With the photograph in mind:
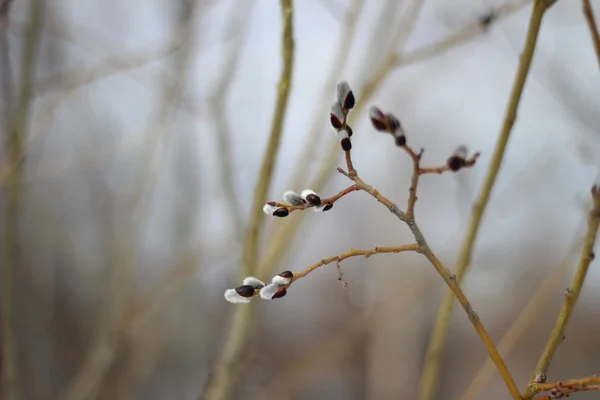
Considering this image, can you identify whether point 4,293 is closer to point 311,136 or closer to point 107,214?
point 311,136

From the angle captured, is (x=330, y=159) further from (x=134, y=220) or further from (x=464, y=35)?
(x=134, y=220)

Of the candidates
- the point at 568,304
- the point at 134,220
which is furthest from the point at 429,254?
the point at 134,220

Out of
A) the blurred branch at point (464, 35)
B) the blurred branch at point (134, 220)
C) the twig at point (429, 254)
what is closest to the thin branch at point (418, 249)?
the twig at point (429, 254)

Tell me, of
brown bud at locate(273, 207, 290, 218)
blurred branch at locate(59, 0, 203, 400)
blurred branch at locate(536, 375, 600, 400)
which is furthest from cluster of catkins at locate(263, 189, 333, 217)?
blurred branch at locate(59, 0, 203, 400)

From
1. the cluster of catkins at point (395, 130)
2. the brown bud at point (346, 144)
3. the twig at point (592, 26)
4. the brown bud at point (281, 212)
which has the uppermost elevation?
the twig at point (592, 26)

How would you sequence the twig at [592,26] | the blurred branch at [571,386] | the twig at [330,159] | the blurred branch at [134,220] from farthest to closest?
1. the blurred branch at [134,220]
2. the twig at [330,159]
3. the twig at [592,26]
4. the blurred branch at [571,386]

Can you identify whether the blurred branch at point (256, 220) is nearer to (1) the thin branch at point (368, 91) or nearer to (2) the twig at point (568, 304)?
(1) the thin branch at point (368, 91)
